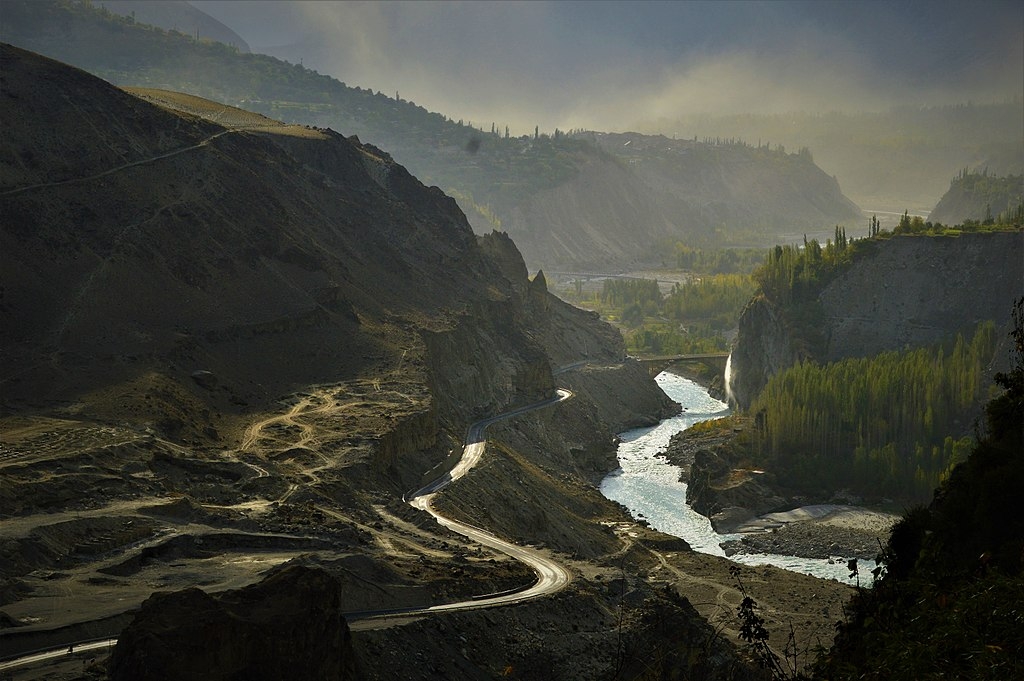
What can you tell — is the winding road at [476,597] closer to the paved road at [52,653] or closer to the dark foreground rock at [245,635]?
the paved road at [52,653]

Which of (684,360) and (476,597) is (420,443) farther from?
(684,360)

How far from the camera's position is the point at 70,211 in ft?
303

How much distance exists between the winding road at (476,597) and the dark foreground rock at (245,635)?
4469 mm

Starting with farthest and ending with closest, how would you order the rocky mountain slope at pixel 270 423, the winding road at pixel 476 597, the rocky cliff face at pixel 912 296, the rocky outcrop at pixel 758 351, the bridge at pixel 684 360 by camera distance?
the bridge at pixel 684 360
the rocky outcrop at pixel 758 351
the rocky cliff face at pixel 912 296
the rocky mountain slope at pixel 270 423
the winding road at pixel 476 597

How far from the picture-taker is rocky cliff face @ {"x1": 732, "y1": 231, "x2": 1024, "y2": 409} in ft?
463

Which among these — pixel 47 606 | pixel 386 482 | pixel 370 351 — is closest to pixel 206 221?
pixel 370 351

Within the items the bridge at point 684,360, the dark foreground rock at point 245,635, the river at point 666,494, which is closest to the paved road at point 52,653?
the dark foreground rock at point 245,635

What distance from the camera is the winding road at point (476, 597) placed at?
1671 inches

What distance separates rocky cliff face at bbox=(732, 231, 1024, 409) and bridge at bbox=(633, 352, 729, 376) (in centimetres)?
2953

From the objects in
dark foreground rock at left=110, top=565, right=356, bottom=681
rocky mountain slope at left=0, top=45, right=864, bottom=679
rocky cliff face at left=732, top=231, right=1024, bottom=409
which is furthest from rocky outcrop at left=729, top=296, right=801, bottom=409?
dark foreground rock at left=110, top=565, right=356, bottom=681

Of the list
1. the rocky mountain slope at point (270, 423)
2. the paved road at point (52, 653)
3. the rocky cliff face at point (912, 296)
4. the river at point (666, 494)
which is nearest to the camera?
the paved road at point (52, 653)

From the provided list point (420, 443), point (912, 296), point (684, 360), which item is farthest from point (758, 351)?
point (420, 443)

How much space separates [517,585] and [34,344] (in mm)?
39262

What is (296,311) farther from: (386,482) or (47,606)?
(47,606)
